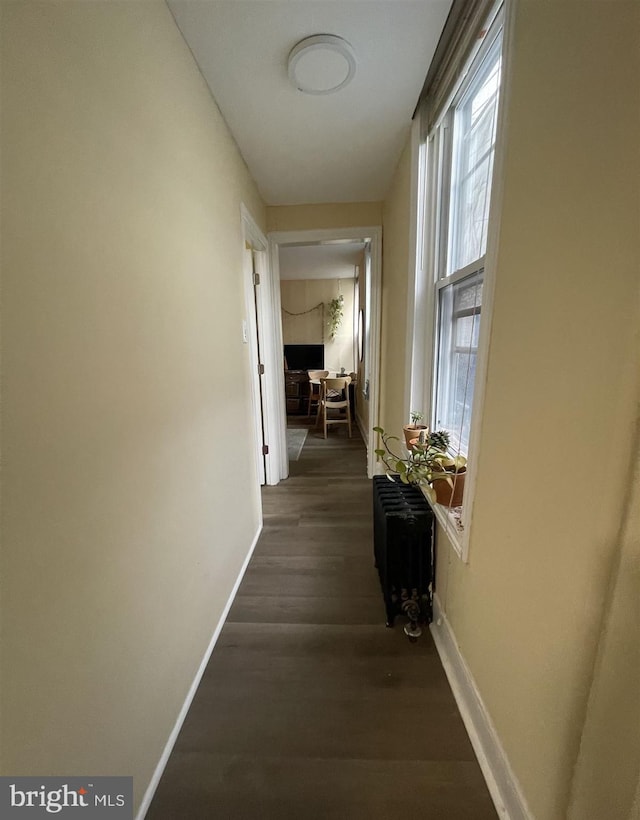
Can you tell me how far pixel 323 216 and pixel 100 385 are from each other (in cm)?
258

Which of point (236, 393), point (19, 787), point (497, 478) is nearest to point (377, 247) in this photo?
point (236, 393)

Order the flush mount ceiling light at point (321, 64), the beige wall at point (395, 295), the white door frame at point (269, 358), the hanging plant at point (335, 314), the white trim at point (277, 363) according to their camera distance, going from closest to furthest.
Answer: the flush mount ceiling light at point (321, 64) < the beige wall at point (395, 295) < the white door frame at point (269, 358) < the white trim at point (277, 363) < the hanging plant at point (335, 314)

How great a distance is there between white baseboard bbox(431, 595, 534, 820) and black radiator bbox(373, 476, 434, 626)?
0.14m

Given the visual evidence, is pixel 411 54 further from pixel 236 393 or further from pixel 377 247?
pixel 236 393

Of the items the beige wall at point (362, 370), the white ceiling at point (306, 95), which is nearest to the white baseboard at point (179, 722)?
the beige wall at point (362, 370)

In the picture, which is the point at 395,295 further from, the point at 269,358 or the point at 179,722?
the point at 179,722

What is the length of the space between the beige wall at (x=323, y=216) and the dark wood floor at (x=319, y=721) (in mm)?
A: 2722

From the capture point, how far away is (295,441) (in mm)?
4188

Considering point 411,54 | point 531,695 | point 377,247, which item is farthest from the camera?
point 377,247

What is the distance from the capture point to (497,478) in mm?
886

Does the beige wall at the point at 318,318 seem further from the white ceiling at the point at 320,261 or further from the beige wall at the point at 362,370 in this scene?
the beige wall at the point at 362,370

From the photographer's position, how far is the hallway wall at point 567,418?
497 mm

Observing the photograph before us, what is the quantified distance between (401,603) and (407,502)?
1.57ft

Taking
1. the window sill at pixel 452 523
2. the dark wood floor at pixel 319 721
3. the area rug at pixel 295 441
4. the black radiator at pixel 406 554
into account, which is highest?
the window sill at pixel 452 523
